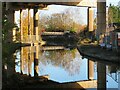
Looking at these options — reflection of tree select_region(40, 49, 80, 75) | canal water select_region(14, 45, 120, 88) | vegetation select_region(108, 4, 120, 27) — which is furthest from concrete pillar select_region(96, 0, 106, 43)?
vegetation select_region(108, 4, 120, 27)

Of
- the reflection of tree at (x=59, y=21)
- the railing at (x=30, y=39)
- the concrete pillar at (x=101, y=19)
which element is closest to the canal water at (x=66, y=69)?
the concrete pillar at (x=101, y=19)

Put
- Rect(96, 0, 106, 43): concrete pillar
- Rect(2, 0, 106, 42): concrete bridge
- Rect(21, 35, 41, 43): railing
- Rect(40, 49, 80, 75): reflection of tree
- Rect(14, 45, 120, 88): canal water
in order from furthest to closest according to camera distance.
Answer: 1. Rect(21, 35, 41, 43): railing
2. Rect(2, 0, 106, 42): concrete bridge
3. Rect(96, 0, 106, 43): concrete pillar
4. Rect(40, 49, 80, 75): reflection of tree
5. Rect(14, 45, 120, 88): canal water

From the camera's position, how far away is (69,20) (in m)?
71.0

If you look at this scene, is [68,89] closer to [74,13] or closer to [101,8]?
[101,8]

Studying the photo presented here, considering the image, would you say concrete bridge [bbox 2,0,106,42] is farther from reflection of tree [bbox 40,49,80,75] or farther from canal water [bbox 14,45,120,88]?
→ reflection of tree [bbox 40,49,80,75]

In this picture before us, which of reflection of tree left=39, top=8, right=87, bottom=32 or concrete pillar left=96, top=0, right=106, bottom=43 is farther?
reflection of tree left=39, top=8, right=87, bottom=32

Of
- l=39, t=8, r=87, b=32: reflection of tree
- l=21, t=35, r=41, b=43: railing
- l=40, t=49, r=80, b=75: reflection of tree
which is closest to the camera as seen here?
l=40, t=49, r=80, b=75: reflection of tree

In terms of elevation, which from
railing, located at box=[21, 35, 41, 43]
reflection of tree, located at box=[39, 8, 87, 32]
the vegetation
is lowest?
railing, located at box=[21, 35, 41, 43]

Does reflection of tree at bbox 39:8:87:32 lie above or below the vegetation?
below

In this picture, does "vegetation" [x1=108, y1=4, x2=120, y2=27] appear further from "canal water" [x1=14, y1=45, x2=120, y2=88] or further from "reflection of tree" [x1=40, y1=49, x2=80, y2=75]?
"canal water" [x1=14, y1=45, x2=120, y2=88]

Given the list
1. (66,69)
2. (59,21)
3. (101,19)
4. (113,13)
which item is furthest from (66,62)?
(59,21)

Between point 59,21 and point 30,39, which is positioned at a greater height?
point 59,21

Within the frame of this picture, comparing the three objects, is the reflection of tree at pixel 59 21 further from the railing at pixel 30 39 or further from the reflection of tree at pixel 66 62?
the reflection of tree at pixel 66 62

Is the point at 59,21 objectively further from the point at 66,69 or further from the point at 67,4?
the point at 66,69
